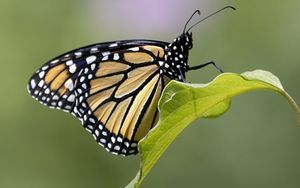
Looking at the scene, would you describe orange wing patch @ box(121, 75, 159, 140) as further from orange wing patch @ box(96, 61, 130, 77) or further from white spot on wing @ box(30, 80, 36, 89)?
white spot on wing @ box(30, 80, 36, 89)

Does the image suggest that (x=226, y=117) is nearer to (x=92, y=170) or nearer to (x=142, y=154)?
(x=92, y=170)

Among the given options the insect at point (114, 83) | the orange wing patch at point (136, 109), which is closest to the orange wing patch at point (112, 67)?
the insect at point (114, 83)

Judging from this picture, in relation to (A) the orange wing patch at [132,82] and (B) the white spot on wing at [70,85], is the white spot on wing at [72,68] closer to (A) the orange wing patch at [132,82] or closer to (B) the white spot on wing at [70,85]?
(B) the white spot on wing at [70,85]

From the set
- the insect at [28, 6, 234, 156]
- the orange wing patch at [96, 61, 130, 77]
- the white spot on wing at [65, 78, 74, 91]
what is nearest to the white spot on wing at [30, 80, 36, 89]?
the insect at [28, 6, 234, 156]

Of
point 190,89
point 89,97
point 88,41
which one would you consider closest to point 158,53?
point 89,97

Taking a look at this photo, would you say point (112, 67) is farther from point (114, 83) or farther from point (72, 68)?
point (72, 68)

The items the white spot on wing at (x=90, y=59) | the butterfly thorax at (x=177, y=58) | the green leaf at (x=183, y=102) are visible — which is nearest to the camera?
the green leaf at (x=183, y=102)

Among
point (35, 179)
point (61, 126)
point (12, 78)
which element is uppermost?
point (12, 78)

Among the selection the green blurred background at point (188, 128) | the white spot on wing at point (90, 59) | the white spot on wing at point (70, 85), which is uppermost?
the white spot on wing at point (90, 59)
